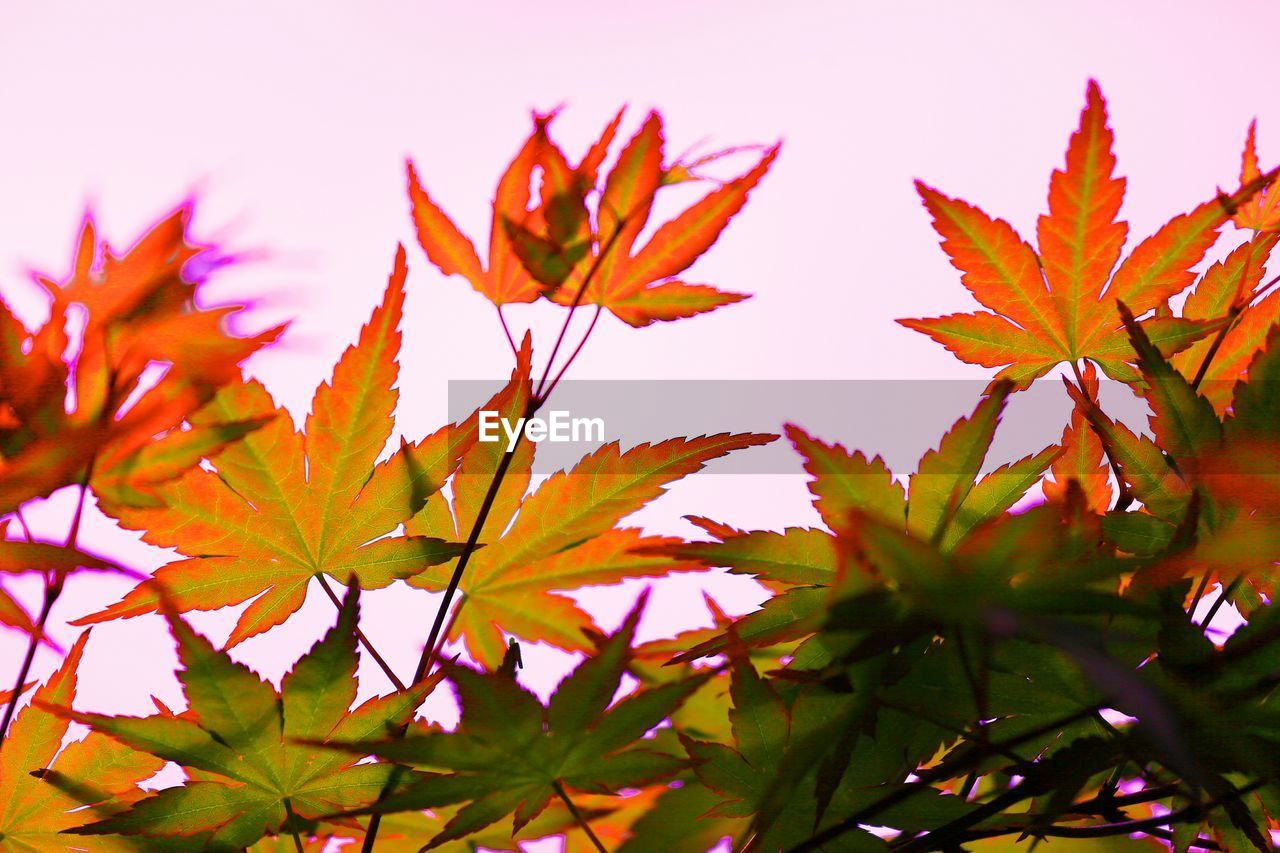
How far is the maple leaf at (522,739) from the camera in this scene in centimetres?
40

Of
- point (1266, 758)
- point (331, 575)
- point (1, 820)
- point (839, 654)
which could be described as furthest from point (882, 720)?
point (1, 820)

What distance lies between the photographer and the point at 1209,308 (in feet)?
2.05

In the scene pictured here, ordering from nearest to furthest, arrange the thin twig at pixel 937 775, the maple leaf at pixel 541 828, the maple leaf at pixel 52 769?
the thin twig at pixel 937 775 → the maple leaf at pixel 52 769 → the maple leaf at pixel 541 828

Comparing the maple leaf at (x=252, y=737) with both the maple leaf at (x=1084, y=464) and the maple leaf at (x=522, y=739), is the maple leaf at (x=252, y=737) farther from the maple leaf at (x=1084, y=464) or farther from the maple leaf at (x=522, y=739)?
the maple leaf at (x=1084, y=464)

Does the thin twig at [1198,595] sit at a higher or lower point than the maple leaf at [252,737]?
lower

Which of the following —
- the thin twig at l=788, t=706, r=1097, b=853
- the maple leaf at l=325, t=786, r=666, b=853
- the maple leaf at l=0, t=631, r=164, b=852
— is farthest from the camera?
the maple leaf at l=325, t=786, r=666, b=853

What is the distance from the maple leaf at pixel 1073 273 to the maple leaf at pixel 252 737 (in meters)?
0.40

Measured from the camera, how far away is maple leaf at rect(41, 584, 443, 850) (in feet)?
1.48

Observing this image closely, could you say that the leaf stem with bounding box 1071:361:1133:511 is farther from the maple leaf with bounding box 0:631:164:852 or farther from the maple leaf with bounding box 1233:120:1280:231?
the maple leaf with bounding box 0:631:164:852

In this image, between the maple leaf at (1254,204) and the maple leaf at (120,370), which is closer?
the maple leaf at (120,370)

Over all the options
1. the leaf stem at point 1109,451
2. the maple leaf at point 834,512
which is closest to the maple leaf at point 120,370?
the maple leaf at point 834,512

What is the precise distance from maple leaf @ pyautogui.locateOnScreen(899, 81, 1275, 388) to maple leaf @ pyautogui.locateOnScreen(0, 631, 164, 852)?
21.8 inches

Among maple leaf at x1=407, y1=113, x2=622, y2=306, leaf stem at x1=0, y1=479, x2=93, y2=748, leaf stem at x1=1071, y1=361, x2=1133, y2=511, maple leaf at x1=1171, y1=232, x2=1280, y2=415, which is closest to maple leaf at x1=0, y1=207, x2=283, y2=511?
leaf stem at x1=0, y1=479, x2=93, y2=748

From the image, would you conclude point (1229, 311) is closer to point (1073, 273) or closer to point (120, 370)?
point (1073, 273)
